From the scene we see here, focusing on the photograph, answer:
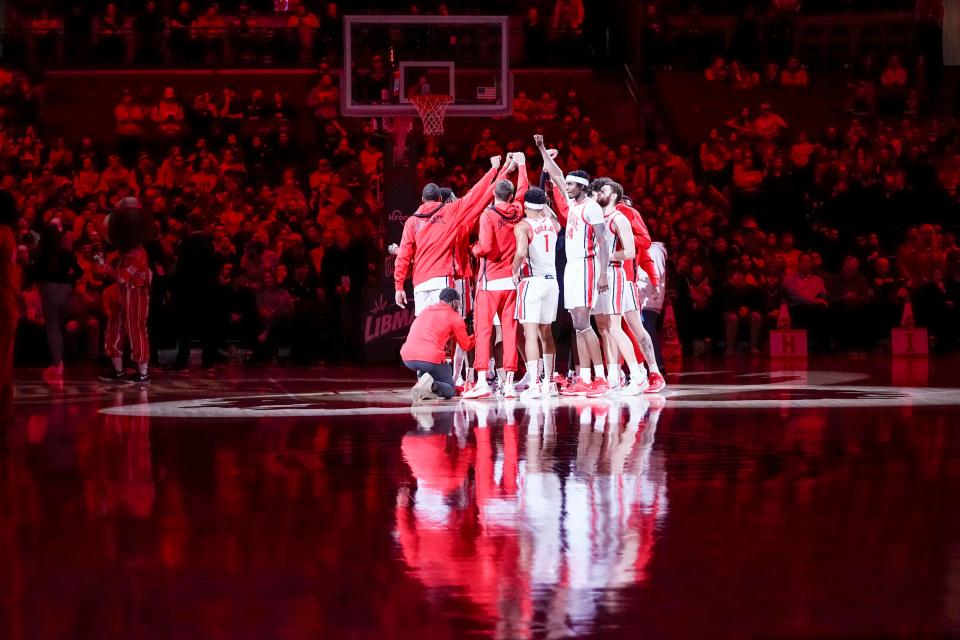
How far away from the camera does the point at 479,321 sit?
14.3 meters

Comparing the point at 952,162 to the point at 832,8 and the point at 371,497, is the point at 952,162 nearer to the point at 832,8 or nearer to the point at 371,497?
the point at 832,8

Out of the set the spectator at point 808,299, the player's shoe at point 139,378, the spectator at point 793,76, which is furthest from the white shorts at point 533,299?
the spectator at point 793,76

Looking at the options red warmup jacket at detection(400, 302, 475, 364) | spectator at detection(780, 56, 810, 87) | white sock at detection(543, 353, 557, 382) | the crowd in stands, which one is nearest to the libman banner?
the crowd in stands

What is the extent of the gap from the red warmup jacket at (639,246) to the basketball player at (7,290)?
5746 millimetres

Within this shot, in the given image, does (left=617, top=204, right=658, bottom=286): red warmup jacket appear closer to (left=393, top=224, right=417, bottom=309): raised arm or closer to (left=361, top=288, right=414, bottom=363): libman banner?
(left=393, top=224, right=417, bottom=309): raised arm

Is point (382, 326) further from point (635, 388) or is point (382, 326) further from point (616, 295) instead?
point (616, 295)

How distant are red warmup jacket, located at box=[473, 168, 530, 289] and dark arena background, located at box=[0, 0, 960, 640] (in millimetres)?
39

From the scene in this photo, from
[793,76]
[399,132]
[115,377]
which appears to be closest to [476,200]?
[115,377]

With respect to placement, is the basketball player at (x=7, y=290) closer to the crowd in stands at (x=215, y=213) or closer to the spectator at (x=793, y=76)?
the crowd in stands at (x=215, y=213)

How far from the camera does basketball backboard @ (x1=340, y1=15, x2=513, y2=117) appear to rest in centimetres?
2109

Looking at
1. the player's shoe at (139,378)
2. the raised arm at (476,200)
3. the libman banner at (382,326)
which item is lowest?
the player's shoe at (139,378)

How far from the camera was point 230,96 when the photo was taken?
90.3 ft

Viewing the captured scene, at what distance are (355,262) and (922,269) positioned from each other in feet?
30.5

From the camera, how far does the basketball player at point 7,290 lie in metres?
11.2
